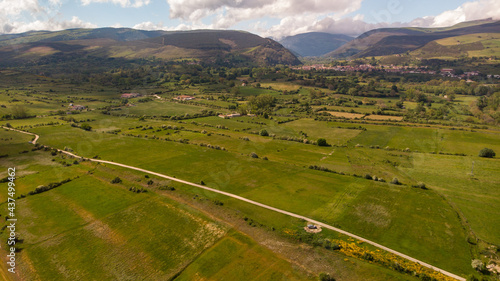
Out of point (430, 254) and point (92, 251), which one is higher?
point (92, 251)

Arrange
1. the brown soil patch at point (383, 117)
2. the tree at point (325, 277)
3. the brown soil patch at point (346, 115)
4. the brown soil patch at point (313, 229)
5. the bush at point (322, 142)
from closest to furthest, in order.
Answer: the tree at point (325, 277) < the brown soil patch at point (313, 229) < the bush at point (322, 142) < the brown soil patch at point (383, 117) < the brown soil patch at point (346, 115)

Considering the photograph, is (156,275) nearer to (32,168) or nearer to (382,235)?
(382,235)

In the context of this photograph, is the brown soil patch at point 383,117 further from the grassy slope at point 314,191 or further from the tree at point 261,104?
the grassy slope at point 314,191

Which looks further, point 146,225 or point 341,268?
point 146,225

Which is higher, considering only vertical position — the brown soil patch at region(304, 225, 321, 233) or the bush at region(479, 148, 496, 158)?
the brown soil patch at region(304, 225, 321, 233)

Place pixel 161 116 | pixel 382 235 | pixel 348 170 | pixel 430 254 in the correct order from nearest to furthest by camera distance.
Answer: pixel 430 254, pixel 382 235, pixel 348 170, pixel 161 116

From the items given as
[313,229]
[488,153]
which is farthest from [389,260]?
[488,153]

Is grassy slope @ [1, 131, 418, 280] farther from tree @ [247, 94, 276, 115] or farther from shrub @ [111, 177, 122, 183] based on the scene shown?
tree @ [247, 94, 276, 115]

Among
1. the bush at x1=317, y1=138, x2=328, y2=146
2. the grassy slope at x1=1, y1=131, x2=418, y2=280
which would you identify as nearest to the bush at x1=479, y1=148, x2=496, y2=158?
the bush at x1=317, y1=138, x2=328, y2=146

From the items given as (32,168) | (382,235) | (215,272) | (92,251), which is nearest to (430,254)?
(382,235)

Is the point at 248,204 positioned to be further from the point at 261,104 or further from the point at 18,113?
the point at 18,113

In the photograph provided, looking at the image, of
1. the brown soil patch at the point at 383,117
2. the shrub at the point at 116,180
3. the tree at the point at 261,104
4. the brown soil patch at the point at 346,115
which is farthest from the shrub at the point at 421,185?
the tree at the point at 261,104
